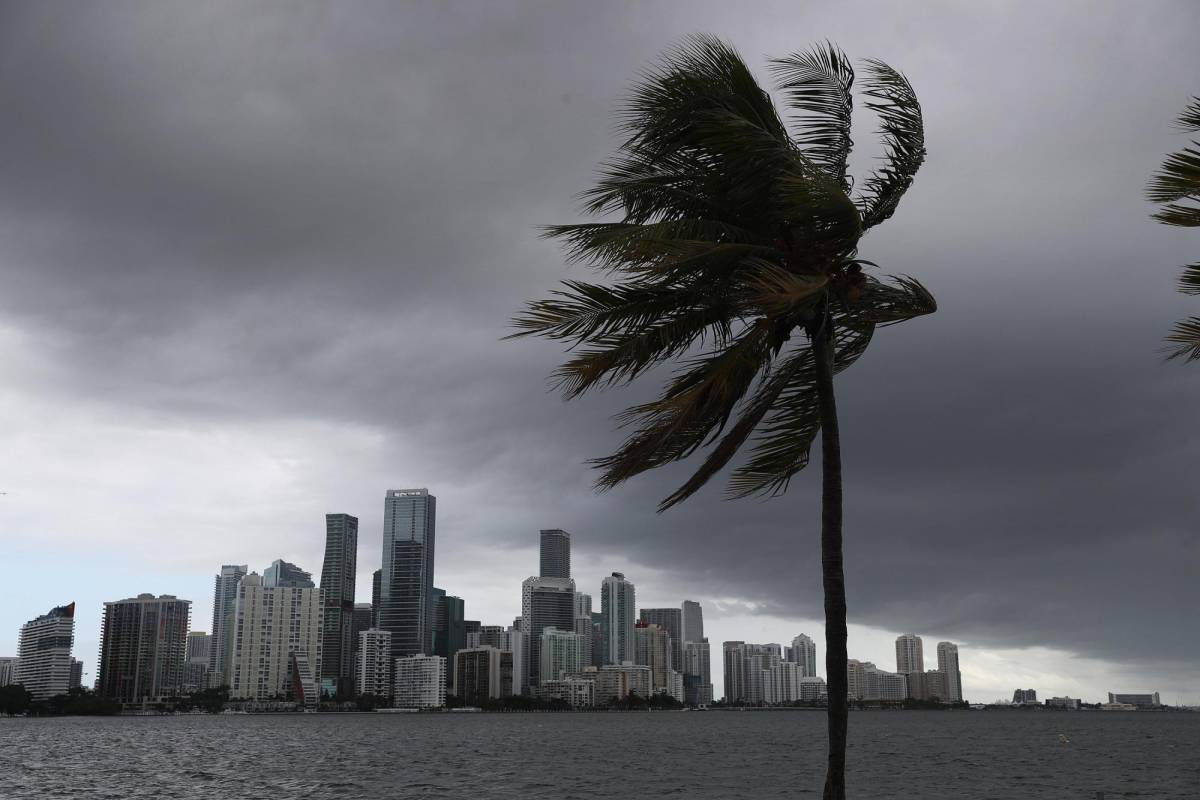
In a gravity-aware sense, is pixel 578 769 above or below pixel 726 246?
below

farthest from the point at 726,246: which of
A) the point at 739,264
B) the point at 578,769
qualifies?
the point at 578,769

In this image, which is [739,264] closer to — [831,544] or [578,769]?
[831,544]

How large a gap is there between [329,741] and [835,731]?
424ft

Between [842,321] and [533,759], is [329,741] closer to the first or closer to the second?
[533,759]


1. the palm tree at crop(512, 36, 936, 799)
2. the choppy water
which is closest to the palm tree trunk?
the palm tree at crop(512, 36, 936, 799)

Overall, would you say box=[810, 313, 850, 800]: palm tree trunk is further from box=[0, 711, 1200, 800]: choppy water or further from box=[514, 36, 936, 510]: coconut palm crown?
box=[0, 711, 1200, 800]: choppy water

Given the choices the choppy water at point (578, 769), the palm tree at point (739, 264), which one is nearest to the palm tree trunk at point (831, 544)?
the palm tree at point (739, 264)

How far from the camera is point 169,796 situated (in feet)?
184

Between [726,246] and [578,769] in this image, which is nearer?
[726,246]

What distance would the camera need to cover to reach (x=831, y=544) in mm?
10086

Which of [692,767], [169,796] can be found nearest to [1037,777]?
[692,767]

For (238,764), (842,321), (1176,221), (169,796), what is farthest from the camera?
(238,764)

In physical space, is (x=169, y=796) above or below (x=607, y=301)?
below

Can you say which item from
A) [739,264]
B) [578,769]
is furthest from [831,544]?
[578,769]
